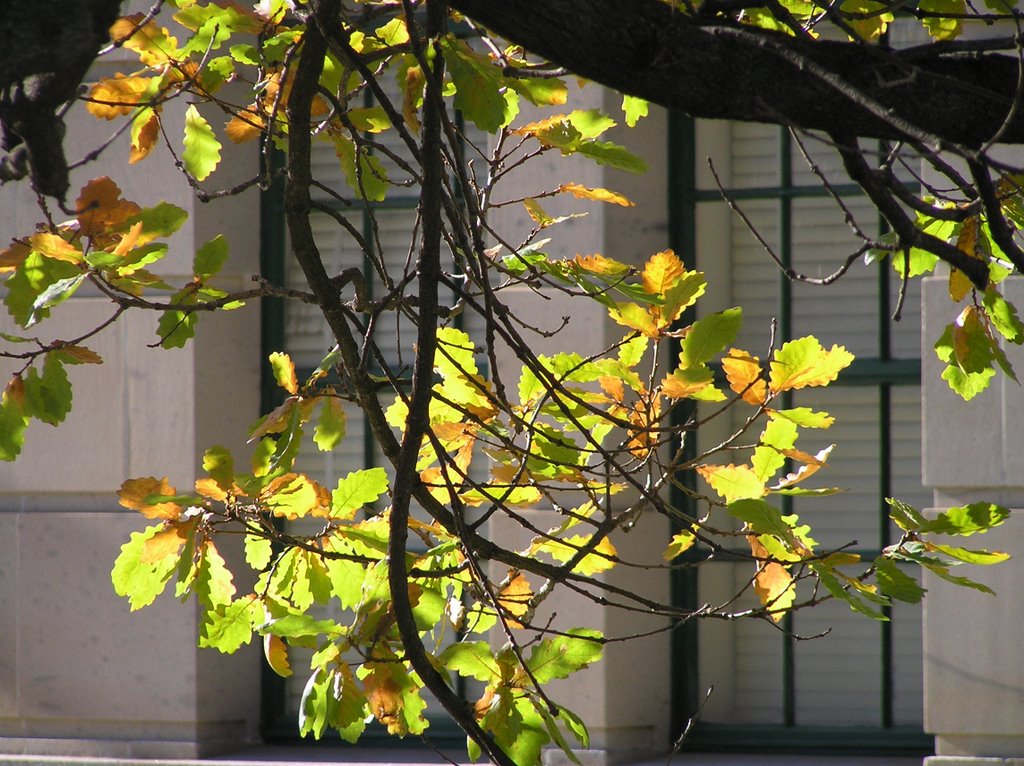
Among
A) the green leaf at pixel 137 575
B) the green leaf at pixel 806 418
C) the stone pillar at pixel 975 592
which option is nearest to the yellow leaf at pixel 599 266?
the green leaf at pixel 806 418

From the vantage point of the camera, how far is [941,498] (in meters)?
4.15

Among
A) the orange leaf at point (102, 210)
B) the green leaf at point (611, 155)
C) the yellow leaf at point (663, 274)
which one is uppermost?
the green leaf at point (611, 155)

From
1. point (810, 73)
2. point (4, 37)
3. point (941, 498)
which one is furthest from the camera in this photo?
point (941, 498)

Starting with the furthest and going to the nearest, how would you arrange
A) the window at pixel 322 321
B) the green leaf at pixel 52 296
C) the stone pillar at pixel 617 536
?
1. the window at pixel 322 321
2. the stone pillar at pixel 617 536
3. the green leaf at pixel 52 296

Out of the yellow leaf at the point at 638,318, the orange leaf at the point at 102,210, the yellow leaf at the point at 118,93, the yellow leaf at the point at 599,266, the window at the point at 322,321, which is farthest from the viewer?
the window at the point at 322,321

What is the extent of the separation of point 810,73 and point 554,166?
2889 millimetres

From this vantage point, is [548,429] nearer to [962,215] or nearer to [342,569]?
[342,569]

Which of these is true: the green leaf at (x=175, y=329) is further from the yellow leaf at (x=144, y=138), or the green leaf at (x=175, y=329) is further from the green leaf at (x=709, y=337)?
the green leaf at (x=709, y=337)

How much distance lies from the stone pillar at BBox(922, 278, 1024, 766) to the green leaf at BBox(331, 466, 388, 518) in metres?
2.53

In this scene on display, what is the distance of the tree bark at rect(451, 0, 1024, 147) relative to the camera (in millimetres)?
1549

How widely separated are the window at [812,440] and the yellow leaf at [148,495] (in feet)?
9.05

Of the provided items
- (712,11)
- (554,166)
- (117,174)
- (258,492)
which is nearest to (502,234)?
(554,166)

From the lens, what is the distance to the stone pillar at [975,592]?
13.2ft

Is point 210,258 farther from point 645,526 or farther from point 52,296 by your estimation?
point 645,526
